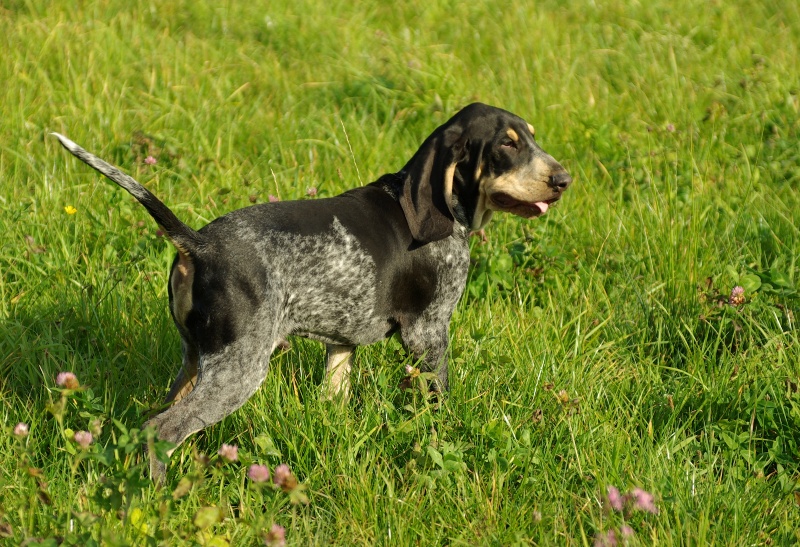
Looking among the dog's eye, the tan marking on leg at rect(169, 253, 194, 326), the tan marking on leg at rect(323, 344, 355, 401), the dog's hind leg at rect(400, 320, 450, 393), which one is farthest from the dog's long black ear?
the tan marking on leg at rect(169, 253, 194, 326)

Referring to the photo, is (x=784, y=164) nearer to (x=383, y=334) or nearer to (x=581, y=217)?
(x=581, y=217)

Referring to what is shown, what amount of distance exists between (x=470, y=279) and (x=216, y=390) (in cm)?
202

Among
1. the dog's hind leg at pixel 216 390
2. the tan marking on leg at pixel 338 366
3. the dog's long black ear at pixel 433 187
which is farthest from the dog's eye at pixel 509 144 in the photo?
the dog's hind leg at pixel 216 390

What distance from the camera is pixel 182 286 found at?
3.92 meters

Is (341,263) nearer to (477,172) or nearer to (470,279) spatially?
(477,172)

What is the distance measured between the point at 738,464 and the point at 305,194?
3017mm

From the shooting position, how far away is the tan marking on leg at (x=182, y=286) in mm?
3896

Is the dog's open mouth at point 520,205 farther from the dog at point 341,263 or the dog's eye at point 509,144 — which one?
the dog's eye at point 509,144

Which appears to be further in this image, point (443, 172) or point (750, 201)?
point (750, 201)

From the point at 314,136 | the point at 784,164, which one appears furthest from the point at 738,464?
the point at 314,136

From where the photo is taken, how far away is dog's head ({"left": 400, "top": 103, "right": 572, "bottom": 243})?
4.41m

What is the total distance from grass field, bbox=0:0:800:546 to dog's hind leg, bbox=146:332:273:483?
0.19 meters

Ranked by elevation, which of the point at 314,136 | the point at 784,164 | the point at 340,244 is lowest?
the point at 784,164

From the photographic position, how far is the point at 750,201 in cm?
620
